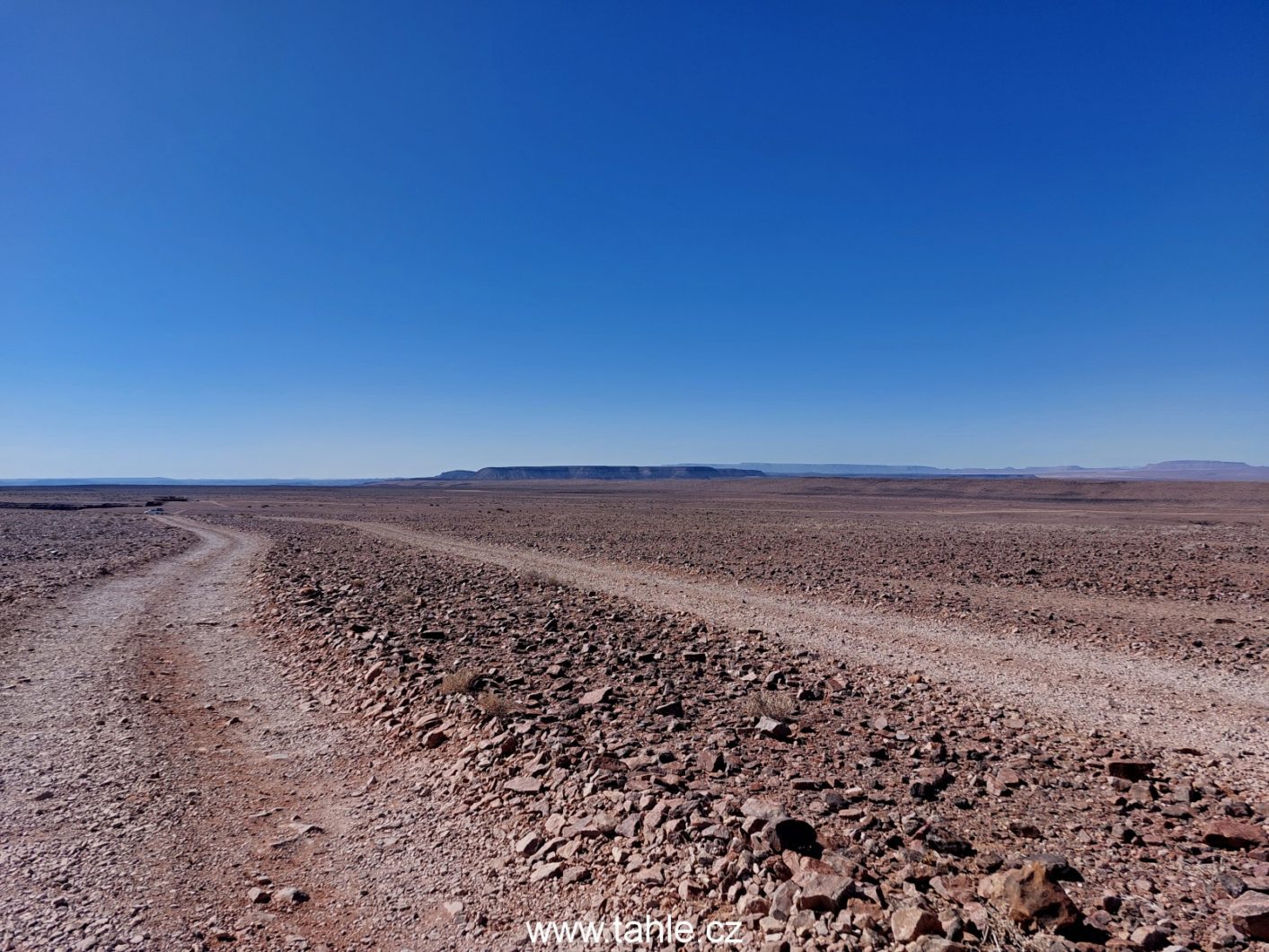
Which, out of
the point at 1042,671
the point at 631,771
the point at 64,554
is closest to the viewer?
the point at 631,771

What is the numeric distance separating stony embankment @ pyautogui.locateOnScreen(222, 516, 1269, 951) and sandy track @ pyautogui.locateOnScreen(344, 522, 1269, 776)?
2.36ft

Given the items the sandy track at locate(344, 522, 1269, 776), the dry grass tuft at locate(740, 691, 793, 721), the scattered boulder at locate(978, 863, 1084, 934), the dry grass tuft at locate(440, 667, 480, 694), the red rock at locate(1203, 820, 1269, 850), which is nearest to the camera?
the scattered boulder at locate(978, 863, 1084, 934)

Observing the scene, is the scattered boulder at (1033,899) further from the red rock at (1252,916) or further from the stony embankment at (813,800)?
the red rock at (1252,916)

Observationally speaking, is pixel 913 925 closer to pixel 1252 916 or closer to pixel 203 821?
pixel 1252 916

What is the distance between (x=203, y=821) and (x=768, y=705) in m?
5.60

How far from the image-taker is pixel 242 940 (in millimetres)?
4016

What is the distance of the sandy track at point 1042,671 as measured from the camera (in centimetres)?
757

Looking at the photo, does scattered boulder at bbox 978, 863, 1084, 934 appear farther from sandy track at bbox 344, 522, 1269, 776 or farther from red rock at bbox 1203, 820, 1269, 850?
sandy track at bbox 344, 522, 1269, 776

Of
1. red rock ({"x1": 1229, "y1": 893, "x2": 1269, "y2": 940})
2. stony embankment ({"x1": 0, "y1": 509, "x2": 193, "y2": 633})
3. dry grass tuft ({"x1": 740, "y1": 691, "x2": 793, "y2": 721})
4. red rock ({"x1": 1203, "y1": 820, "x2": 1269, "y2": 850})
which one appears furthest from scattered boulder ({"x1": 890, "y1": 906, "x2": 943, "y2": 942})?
stony embankment ({"x1": 0, "y1": 509, "x2": 193, "y2": 633})

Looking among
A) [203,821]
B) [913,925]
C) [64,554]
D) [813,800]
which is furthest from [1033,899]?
[64,554]

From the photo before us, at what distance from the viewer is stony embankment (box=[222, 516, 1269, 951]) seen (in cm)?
387

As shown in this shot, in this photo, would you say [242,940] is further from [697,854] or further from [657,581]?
[657,581]

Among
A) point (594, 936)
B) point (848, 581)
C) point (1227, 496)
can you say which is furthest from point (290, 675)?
point (1227, 496)

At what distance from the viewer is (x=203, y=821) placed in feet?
17.7
